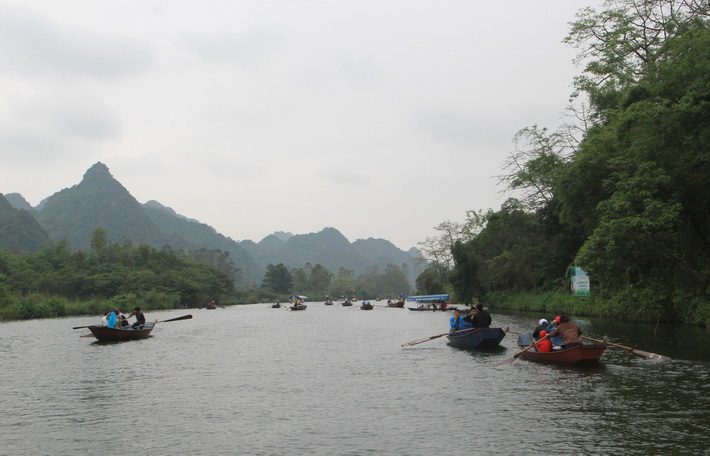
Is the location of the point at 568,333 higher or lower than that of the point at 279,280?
lower

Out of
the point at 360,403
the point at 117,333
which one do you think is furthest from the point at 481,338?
the point at 117,333

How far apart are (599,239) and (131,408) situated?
2121cm

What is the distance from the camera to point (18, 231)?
12469 cm

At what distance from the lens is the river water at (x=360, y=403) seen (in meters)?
9.75

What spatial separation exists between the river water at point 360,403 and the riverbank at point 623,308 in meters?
4.26

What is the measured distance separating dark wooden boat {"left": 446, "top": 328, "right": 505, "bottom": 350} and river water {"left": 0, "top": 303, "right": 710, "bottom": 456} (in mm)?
541

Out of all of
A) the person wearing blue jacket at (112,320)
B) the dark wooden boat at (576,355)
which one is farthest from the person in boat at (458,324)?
the person wearing blue jacket at (112,320)

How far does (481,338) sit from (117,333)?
1948 centimetres

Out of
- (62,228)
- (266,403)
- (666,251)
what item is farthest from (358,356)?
(62,228)

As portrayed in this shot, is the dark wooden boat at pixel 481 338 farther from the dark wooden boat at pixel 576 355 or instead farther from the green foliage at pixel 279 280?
the green foliage at pixel 279 280

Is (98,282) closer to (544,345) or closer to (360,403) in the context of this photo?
(544,345)

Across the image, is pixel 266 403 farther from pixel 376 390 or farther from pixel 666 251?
pixel 666 251

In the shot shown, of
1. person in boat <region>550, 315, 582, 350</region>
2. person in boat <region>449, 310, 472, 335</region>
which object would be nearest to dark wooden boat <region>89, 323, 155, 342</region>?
person in boat <region>449, 310, 472, 335</region>

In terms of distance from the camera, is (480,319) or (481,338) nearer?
(481,338)
